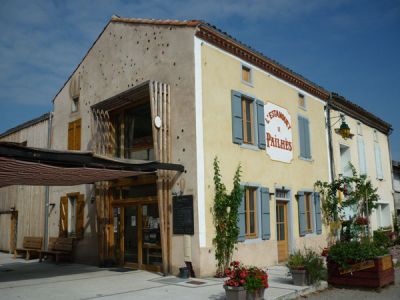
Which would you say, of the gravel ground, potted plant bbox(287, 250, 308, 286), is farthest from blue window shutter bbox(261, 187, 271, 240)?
the gravel ground

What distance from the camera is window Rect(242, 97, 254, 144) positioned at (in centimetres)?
1203

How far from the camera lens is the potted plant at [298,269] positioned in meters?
8.57

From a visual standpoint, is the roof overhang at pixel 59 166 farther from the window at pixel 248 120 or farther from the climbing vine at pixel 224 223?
the window at pixel 248 120

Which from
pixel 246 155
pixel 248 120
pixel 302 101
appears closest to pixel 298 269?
pixel 246 155

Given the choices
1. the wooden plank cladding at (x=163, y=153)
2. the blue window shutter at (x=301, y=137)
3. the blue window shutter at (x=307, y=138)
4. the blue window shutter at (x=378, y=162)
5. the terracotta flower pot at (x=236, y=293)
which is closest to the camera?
the terracotta flower pot at (x=236, y=293)

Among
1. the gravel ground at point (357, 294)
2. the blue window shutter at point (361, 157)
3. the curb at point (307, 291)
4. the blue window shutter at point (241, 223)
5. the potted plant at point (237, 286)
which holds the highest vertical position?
the blue window shutter at point (361, 157)

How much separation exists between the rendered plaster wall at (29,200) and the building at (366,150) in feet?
37.8

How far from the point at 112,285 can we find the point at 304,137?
8774 mm

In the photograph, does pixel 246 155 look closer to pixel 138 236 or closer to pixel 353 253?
pixel 138 236

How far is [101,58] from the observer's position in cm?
1385

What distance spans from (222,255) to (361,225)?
804 centimetres

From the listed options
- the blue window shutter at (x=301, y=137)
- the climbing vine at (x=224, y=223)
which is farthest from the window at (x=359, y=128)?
the climbing vine at (x=224, y=223)

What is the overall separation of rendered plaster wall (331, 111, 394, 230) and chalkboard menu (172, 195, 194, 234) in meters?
8.57

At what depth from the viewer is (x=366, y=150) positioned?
19359 mm
